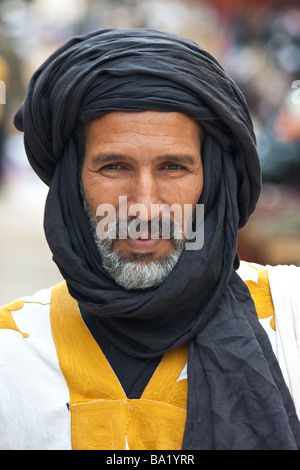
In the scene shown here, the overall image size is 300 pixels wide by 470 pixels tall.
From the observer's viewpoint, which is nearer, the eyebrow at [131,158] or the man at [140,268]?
the man at [140,268]

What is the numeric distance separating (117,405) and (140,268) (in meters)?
0.42

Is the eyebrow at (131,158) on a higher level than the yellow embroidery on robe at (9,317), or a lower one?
higher

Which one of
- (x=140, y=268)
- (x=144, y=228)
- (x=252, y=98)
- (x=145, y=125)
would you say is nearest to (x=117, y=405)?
(x=140, y=268)

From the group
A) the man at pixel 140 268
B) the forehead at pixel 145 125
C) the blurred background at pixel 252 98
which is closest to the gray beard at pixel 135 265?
the man at pixel 140 268

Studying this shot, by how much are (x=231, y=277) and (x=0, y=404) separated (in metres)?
0.82

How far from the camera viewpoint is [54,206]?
2307mm

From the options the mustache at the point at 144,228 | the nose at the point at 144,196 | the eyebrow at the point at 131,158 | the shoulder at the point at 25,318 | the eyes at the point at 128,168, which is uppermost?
the eyebrow at the point at 131,158

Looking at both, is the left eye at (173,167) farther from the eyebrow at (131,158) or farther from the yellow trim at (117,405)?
the yellow trim at (117,405)

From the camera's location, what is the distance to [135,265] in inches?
89.2

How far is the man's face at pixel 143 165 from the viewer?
87.7 inches

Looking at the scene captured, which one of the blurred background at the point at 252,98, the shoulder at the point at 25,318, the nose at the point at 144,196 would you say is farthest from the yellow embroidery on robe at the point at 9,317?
the blurred background at the point at 252,98

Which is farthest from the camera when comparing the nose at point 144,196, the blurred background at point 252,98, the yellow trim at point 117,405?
the blurred background at point 252,98

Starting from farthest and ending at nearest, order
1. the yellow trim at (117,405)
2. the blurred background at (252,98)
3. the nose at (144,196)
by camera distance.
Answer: the blurred background at (252,98) → the nose at (144,196) → the yellow trim at (117,405)

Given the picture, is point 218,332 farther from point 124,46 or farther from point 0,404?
point 124,46
